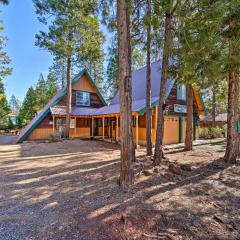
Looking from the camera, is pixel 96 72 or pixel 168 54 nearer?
pixel 168 54

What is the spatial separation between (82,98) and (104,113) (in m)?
5.01

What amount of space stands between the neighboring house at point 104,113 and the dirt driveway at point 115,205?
703 cm

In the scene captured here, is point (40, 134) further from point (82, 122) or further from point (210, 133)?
point (210, 133)

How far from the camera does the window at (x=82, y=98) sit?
61.6ft

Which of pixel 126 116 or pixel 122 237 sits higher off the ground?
pixel 126 116

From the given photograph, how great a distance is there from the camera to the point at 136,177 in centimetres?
549

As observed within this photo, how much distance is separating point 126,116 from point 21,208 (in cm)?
297

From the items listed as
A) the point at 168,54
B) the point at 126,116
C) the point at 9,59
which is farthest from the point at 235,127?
the point at 9,59

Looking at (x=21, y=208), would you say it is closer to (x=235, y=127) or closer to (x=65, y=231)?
(x=65, y=231)

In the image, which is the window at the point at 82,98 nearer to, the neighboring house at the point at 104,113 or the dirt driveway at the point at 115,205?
the neighboring house at the point at 104,113

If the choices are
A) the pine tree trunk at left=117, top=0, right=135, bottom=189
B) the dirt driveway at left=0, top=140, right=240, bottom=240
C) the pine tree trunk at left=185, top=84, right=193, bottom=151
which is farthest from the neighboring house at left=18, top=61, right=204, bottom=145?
the pine tree trunk at left=117, top=0, right=135, bottom=189

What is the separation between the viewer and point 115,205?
3842 millimetres

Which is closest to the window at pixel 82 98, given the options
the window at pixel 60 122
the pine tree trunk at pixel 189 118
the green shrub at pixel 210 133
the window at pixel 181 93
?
the window at pixel 60 122

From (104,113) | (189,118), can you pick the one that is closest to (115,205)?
(189,118)
